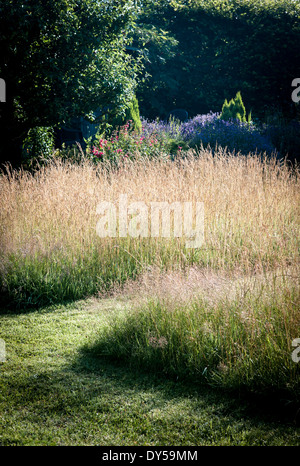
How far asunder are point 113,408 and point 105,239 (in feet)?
8.63

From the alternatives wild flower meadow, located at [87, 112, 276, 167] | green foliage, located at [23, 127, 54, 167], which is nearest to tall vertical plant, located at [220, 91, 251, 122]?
wild flower meadow, located at [87, 112, 276, 167]

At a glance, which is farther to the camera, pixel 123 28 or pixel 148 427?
pixel 123 28

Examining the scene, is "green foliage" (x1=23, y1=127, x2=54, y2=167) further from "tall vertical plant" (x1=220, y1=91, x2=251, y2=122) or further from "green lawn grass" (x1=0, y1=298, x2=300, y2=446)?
"green lawn grass" (x1=0, y1=298, x2=300, y2=446)

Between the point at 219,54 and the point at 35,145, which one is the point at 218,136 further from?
the point at 219,54

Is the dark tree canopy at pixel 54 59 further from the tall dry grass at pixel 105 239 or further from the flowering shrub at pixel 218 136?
the tall dry grass at pixel 105 239

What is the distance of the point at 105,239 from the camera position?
5051 mm

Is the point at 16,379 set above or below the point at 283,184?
below

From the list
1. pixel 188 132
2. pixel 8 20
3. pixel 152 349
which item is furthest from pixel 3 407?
pixel 188 132

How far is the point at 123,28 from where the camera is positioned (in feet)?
31.1

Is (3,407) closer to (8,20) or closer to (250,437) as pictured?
(250,437)

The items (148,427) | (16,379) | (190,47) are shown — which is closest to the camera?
(148,427)

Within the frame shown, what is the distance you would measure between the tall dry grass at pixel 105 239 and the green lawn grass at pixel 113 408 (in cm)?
130

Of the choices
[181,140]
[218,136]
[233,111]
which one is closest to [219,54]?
[233,111]
